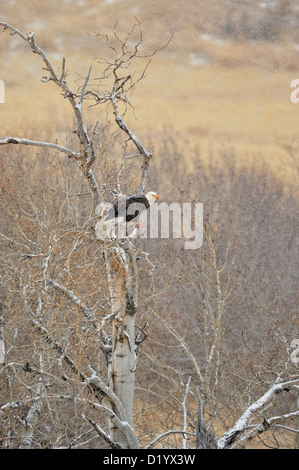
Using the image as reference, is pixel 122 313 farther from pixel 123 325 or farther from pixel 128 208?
pixel 128 208

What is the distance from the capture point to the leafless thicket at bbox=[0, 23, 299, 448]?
6227 millimetres

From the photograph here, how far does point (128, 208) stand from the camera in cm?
640

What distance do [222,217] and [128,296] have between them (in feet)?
74.6

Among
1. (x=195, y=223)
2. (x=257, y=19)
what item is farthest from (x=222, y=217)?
(x=257, y=19)

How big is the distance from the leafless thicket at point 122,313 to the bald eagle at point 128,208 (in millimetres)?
270

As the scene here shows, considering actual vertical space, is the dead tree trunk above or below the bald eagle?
below

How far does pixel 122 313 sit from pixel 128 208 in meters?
1.24

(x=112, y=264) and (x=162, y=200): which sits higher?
(x=162, y=200)

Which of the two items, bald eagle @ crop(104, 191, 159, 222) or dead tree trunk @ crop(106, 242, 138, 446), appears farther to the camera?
dead tree trunk @ crop(106, 242, 138, 446)

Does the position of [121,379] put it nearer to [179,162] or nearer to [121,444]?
[121,444]

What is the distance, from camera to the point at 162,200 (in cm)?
2800

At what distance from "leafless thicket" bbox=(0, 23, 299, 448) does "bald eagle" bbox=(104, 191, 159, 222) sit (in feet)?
0.89

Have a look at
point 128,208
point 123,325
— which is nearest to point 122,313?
point 123,325

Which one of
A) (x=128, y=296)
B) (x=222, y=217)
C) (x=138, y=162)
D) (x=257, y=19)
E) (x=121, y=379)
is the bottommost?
(x=121, y=379)
